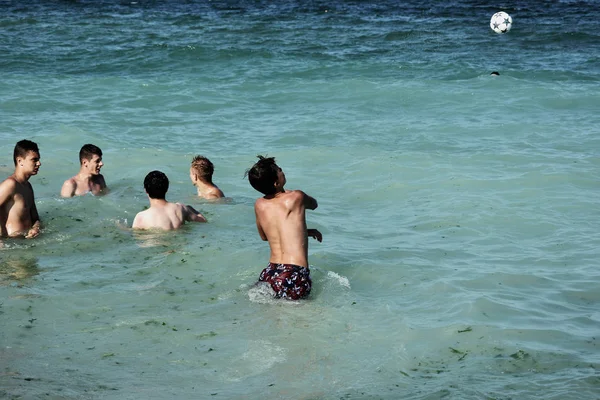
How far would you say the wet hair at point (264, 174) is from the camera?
20.6 ft

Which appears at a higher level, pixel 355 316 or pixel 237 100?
pixel 237 100

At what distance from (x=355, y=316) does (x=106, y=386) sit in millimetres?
2104

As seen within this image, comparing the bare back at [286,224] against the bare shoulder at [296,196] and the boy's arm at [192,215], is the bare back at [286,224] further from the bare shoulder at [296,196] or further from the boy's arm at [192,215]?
the boy's arm at [192,215]

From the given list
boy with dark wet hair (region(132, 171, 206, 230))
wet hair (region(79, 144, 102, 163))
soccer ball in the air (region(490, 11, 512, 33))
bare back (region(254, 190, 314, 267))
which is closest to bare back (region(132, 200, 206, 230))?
boy with dark wet hair (region(132, 171, 206, 230))

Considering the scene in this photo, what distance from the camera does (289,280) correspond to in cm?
649

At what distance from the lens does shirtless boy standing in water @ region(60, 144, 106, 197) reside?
948 centimetres

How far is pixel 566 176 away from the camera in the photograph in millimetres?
10469

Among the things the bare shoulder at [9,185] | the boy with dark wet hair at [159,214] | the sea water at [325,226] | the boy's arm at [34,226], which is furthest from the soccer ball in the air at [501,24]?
the bare shoulder at [9,185]

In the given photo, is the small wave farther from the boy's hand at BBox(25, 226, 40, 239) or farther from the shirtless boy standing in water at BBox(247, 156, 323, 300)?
the boy's hand at BBox(25, 226, 40, 239)

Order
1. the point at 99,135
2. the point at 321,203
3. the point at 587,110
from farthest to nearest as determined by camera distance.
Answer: the point at 587,110 → the point at 99,135 → the point at 321,203

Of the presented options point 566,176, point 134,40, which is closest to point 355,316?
point 566,176

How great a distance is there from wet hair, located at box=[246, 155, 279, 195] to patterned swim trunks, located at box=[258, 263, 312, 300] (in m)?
0.65

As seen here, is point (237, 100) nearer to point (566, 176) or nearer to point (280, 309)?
point (566, 176)

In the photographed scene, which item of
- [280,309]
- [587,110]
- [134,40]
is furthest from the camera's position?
[134,40]
